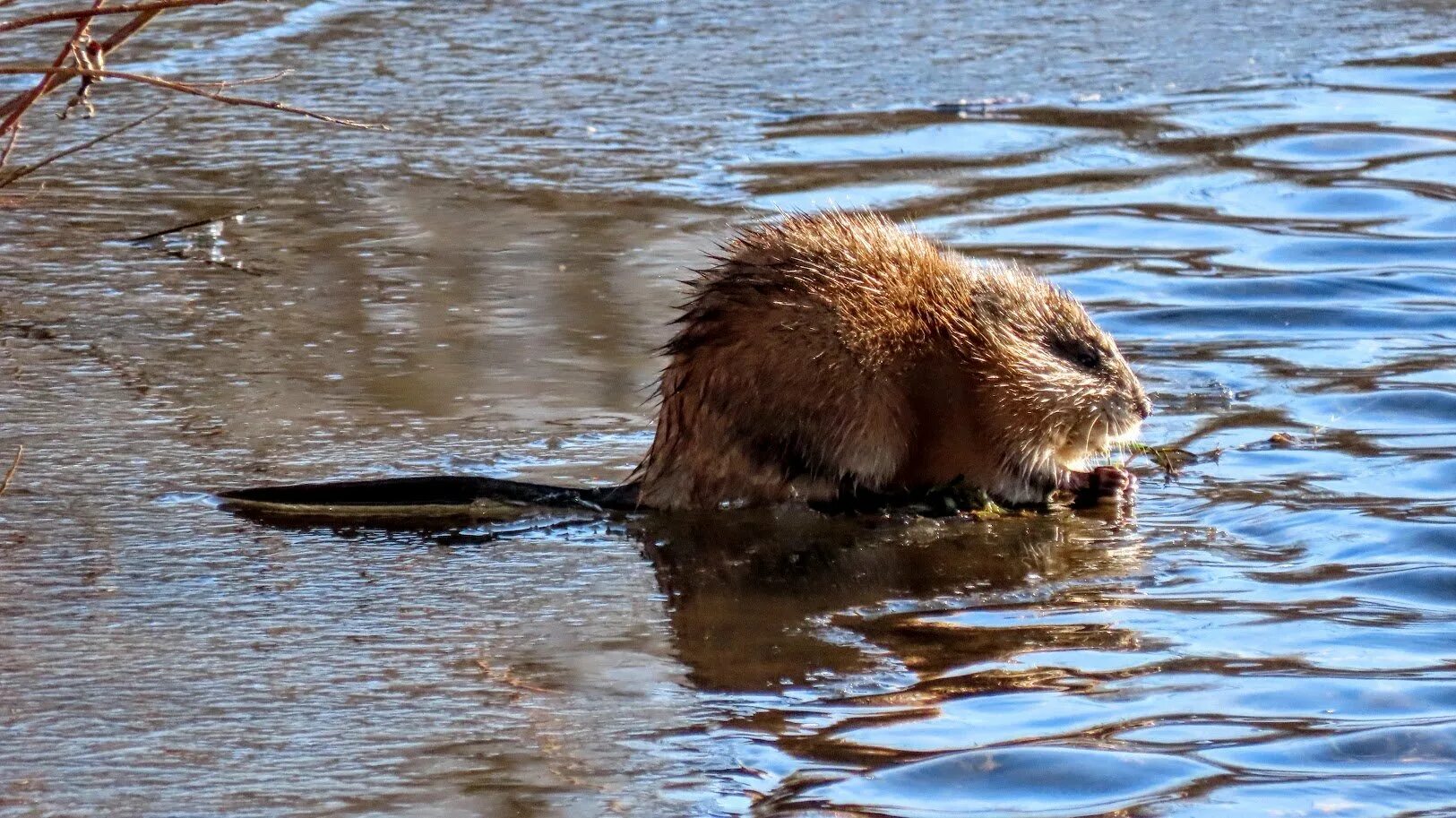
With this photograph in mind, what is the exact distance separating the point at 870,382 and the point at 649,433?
868 mm

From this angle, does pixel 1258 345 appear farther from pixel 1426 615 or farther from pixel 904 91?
pixel 904 91

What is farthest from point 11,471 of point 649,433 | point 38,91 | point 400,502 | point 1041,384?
point 1041,384

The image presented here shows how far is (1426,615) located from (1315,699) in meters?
0.59

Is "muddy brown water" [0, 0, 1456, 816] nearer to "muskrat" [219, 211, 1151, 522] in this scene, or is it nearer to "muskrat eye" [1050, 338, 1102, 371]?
"muskrat" [219, 211, 1151, 522]

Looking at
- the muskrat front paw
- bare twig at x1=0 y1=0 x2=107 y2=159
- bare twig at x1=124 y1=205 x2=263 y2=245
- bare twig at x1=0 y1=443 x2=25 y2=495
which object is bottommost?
the muskrat front paw

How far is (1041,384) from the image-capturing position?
202 inches

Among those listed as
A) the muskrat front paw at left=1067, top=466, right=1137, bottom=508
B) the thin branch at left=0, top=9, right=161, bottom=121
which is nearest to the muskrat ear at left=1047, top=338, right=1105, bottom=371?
the muskrat front paw at left=1067, top=466, right=1137, bottom=508

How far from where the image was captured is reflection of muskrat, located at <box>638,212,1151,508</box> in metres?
4.75

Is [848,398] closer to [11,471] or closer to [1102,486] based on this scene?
[1102,486]

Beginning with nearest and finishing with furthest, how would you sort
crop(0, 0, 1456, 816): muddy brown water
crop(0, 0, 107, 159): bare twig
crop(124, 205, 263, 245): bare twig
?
crop(0, 0, 1456, 816): muddy brown water
crop(0, 0, 107, 159): bare twig
crop(124, 205, 263, 245): bare twig

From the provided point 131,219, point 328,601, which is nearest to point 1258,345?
point 328,601

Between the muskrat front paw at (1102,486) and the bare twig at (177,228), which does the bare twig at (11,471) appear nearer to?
the bare twig at (177,228)

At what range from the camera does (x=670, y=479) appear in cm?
481

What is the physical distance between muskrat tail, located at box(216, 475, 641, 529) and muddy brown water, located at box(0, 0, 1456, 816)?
7 centimetres
